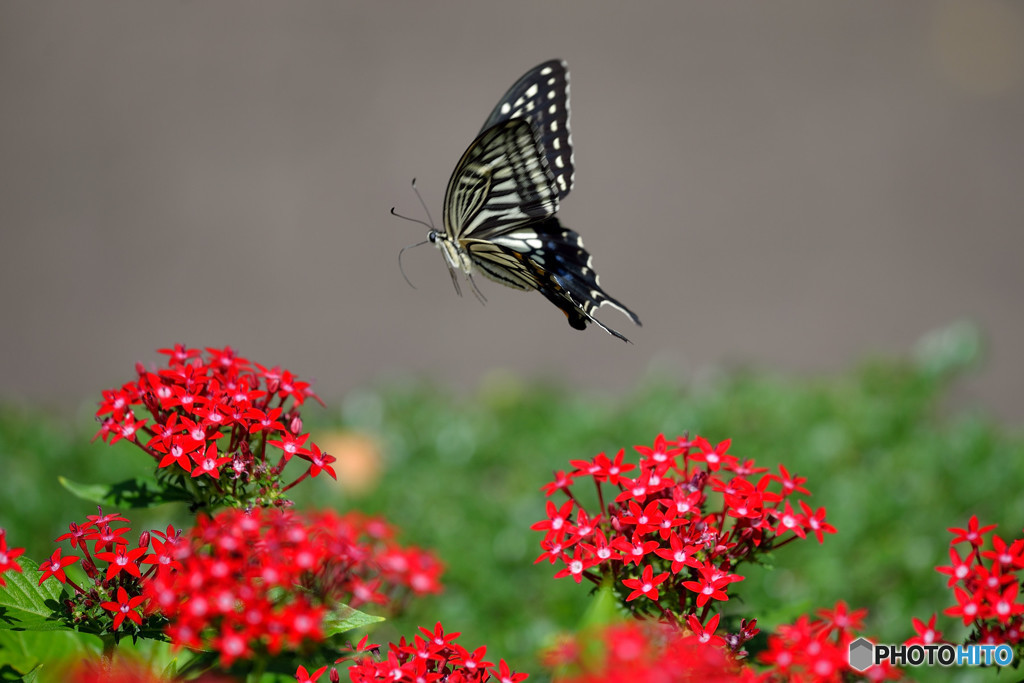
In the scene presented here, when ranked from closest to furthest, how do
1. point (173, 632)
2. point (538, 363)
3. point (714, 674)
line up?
point (714, 674) < point (173, 632) < point (538, 363)

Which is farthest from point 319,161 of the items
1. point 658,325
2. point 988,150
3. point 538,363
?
point 988,150

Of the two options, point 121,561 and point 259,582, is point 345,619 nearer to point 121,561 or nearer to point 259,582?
point 259,582

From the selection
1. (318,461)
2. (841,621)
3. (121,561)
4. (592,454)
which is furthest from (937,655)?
(592,454)

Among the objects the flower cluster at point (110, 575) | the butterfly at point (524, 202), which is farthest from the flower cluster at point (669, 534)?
the butterfly at point (524, 202)

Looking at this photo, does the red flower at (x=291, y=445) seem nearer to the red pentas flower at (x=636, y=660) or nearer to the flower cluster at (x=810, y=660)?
the red pentas flower at (x=636, y=660)

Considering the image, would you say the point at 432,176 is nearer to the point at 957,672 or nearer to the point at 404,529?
the point at 404,529

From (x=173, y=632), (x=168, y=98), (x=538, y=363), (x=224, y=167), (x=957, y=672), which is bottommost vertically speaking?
(x=173, y=632)
